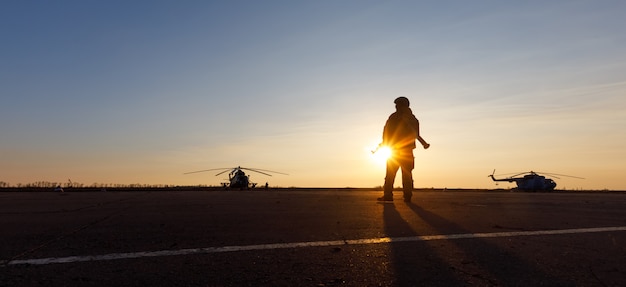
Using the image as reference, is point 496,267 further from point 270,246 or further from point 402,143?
point 402,143

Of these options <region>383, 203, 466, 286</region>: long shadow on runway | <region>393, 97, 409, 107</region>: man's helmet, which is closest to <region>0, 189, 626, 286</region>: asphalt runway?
<region>383, 203, 466, 286</region>: long shadow on runway

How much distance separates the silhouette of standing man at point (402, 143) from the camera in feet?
36.9

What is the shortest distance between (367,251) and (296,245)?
62 cm

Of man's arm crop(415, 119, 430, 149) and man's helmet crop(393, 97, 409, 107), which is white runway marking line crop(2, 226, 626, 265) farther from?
man's helmet crop(393, 97, 409, 107)

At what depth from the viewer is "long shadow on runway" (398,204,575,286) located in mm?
3240

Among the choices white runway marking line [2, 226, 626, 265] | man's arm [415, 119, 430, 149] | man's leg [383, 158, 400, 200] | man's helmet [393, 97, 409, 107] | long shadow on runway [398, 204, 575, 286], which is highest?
man's helmet [393, 97, 409, 107]

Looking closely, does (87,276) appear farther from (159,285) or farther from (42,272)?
(159,285)

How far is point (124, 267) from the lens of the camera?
141 inches

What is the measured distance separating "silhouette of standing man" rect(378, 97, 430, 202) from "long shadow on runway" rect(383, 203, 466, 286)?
668 cm

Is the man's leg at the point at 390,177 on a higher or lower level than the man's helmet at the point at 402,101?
lower

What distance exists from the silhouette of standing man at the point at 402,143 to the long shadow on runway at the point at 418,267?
668cm

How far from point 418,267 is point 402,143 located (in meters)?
8.04

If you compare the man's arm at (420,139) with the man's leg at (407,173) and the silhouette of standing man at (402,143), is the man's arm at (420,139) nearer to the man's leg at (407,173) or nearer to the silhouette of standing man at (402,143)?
the silhouette of standing man at (402,143)

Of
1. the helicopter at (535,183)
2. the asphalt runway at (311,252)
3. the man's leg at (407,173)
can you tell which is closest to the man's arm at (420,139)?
the man's leg at (407,173)
